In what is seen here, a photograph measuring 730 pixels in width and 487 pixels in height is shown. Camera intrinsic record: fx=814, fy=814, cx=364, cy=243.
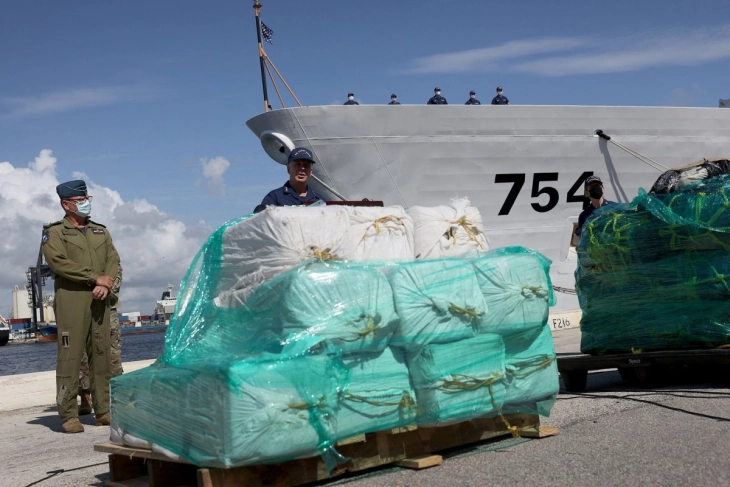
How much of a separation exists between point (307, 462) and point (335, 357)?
494 mm

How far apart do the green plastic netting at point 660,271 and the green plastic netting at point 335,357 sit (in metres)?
1.78

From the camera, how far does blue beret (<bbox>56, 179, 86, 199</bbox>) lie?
21.0 ft

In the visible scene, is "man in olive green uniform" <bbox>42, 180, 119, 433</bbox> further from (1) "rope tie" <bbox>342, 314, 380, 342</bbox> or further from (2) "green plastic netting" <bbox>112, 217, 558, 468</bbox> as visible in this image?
(1) "rope tie" <bbox>342, 314, 380, 342</bbox>

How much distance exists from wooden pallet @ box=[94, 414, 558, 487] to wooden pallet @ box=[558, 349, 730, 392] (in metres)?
2.14

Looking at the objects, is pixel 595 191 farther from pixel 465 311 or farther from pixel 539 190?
pixel 539 190

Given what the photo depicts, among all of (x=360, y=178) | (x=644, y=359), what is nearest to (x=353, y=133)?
(x=360, y=178)

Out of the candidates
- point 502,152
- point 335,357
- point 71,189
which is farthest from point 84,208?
point 502,152

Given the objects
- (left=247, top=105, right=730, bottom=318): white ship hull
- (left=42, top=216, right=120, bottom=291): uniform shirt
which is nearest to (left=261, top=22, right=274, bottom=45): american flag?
(left=247, top=105, right=730, bottom=318): white ship hull

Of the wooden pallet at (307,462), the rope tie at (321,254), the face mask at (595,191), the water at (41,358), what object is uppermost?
the face mask at (595,191)

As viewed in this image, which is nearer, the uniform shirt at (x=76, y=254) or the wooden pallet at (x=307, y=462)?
the wooden pallet at (x=307, y=462)

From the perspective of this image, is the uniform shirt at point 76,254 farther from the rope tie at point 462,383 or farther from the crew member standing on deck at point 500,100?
the crew member standing on deck at point 500,100

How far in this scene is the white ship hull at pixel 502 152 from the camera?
530 inches

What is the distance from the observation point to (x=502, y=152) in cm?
1423

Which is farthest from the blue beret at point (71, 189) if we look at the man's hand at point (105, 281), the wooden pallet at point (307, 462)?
the wooden pallet at point (307, 462)
